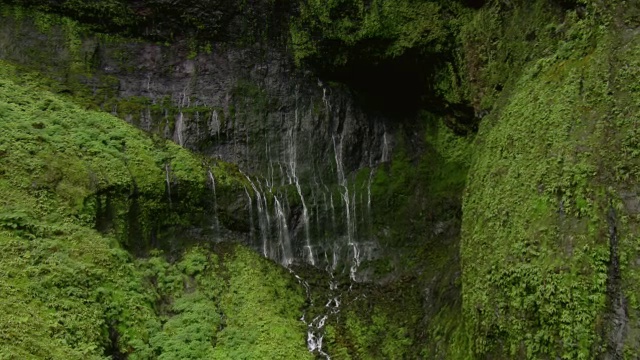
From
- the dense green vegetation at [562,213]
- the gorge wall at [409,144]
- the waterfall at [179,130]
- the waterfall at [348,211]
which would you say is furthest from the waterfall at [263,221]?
the dense green vegetation at [562,213]

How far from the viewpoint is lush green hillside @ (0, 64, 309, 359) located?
8.80 metres

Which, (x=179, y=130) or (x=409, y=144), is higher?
(x=179, y=130)

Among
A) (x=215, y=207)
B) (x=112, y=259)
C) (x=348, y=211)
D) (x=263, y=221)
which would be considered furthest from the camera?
(x=348, y=211)

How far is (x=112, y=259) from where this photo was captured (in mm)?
10633

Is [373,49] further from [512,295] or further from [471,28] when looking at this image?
[512,295]

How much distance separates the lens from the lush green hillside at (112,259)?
8.80 metres

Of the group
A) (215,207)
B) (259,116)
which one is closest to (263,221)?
(215,207)

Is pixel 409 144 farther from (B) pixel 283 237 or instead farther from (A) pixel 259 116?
(B) pixel 283 237

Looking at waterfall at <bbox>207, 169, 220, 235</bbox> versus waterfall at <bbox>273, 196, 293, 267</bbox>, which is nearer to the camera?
waterfall at <bbox>207, 169, 220, 235</bbox>

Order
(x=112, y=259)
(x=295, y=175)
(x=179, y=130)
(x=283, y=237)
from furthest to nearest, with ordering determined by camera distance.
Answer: (x=295, y=175) < (x=179, y=130) < (x=283, y=237) < (x=112, y=259)

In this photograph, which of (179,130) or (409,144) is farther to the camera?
(409,144)

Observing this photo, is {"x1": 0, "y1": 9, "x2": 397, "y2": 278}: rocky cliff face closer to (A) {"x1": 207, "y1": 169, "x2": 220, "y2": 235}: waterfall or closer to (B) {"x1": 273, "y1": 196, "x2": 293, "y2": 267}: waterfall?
Result: (B) {"x1": 273, "y1": 196, "x2": 293, "y2": 267}: waterfall

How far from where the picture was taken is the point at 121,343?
942cm

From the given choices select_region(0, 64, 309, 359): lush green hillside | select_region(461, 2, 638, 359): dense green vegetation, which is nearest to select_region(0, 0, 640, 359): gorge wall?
select_region(461, 2, 638, 359): dense green vegetation
